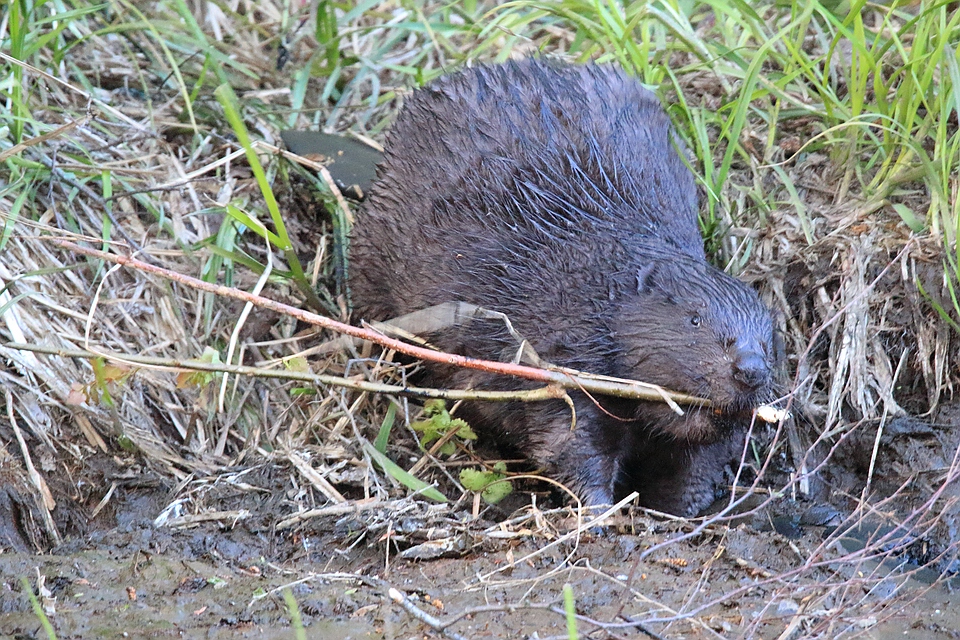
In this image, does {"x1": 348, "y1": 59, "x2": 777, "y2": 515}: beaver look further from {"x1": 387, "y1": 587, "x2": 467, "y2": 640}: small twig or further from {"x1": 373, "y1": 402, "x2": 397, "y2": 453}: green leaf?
{"x1": 387, "y1": 587, "x2": 467, "y2": 640}: small twig

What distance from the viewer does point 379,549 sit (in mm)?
3527

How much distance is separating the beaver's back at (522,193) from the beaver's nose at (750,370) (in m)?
0.48

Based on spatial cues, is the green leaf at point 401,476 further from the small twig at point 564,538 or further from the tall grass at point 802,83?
the tall grass at point 802,83

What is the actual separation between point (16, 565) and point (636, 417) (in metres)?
1.94

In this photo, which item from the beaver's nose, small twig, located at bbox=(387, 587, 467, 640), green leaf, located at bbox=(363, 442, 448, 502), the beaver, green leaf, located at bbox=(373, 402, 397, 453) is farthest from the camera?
green leaf, located at bbox=(373, 402, 397, 453)

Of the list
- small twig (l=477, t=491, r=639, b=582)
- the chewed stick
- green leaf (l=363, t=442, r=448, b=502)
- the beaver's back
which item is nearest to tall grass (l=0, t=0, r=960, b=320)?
the beaver's back

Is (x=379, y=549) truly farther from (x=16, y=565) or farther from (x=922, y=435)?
(x=922, y=435)

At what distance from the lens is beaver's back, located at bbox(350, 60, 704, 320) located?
3.93 meters

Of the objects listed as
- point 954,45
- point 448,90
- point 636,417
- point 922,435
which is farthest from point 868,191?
point 448,90

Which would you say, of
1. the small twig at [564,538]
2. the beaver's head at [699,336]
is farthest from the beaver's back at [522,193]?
the small twig at [564,538]

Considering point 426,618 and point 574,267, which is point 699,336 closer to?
point 574,267

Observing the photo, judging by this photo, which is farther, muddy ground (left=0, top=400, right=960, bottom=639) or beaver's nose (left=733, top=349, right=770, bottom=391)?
beaver's nose (left=733, top=349, right=770, bottom=391)

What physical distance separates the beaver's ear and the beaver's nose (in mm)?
380

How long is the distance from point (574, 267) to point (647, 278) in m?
0.27
